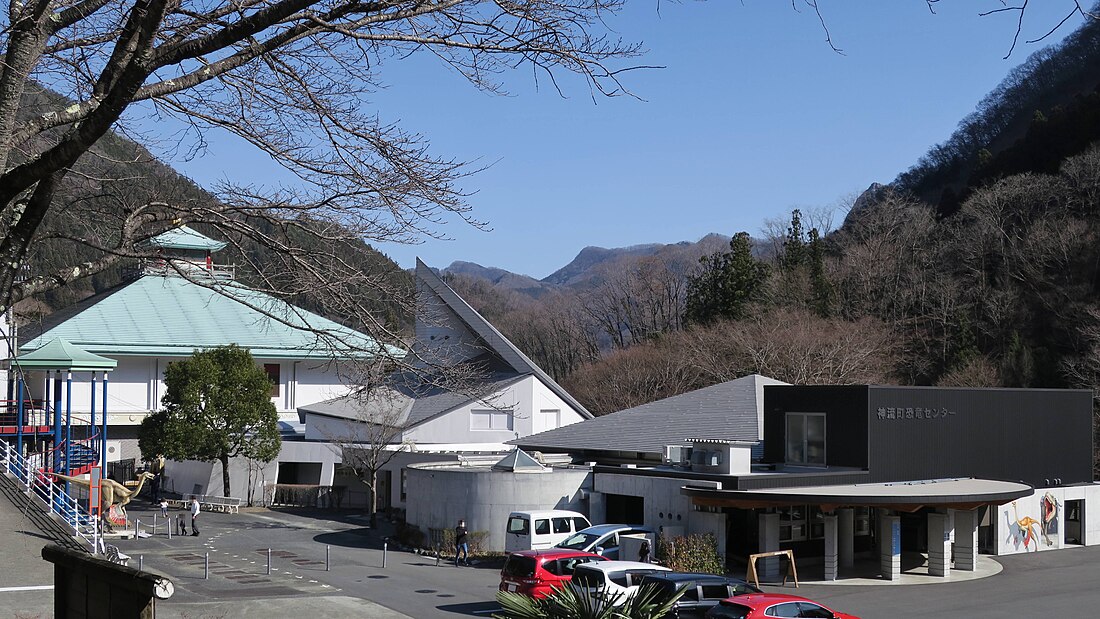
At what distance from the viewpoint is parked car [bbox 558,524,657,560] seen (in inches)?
1030

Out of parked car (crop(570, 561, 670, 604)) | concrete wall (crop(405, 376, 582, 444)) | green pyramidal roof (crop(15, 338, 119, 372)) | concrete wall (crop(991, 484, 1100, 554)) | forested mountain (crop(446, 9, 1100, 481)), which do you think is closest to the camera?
parked car (crop(570, 561, 670, 604))

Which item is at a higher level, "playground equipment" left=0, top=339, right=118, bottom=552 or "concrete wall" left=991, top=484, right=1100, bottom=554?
"playground equipment" left=0, top=339, right=118, bottom=552

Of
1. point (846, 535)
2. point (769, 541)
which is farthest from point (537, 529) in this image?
point (846, 535)

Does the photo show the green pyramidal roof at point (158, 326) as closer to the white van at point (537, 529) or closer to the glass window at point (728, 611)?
the white van at point (537, 529)

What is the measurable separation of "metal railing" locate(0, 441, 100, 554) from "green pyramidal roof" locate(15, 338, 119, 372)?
6.07 metres

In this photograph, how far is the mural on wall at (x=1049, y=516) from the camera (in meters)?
33.9

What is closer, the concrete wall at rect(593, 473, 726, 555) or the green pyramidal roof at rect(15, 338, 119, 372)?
the concrete wall at rect(593, 473, 726, 555)

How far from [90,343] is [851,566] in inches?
1969

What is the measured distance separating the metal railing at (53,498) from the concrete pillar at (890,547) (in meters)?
19.6

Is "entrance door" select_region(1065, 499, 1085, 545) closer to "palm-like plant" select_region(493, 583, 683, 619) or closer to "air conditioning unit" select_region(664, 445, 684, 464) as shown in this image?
"air conditioning unit" select_region(664, 445, 684, 464)

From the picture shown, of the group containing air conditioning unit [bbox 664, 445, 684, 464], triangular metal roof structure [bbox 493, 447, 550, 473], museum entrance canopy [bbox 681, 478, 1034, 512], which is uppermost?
air conditioning unit [bbox 664, 445, 684, 464]

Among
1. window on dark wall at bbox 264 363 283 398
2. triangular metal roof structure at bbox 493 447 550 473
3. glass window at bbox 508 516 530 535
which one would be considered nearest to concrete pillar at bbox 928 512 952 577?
glass window at bbox 508 516 530 535

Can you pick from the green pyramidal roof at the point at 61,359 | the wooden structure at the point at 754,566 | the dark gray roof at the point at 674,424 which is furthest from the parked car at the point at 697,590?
the green pyramidal roof at the point at 61,359

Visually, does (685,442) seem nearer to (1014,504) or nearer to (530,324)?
(1014,504)
